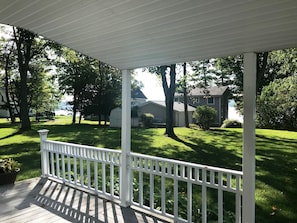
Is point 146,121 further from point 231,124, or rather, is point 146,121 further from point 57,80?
point 57,80

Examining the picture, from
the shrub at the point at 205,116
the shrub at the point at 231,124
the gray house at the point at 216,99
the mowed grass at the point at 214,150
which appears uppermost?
the gray house at the point at 216,99

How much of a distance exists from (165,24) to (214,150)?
6.96m

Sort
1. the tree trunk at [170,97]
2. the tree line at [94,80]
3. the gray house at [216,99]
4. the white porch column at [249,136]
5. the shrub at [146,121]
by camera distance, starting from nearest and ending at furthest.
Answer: the white porch column at [249,136], the tree line at [94,80], the tree trunk at [170,97], the shrub at [146,121], the gray house at [216,99]

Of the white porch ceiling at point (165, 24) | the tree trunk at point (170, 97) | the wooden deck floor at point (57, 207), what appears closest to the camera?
the white porch ceiling at point (165, 24)

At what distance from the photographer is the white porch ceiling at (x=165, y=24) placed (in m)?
1.73

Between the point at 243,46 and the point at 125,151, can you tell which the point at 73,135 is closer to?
the point at 125,151

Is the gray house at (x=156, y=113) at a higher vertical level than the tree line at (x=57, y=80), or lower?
lower

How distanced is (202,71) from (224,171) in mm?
9912

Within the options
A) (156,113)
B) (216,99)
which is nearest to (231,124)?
(216,99)

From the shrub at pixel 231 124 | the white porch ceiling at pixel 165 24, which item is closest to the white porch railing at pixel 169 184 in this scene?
the white porch ceiling at pixel 165 24

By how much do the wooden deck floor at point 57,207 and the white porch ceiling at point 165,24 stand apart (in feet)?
7.10

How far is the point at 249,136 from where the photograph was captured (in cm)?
247

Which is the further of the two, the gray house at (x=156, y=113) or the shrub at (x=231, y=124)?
the gray house at (x=156, y=113)

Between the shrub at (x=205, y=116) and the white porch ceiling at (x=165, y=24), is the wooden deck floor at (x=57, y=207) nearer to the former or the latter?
the white porch ceiling at (x=165, y=24)
